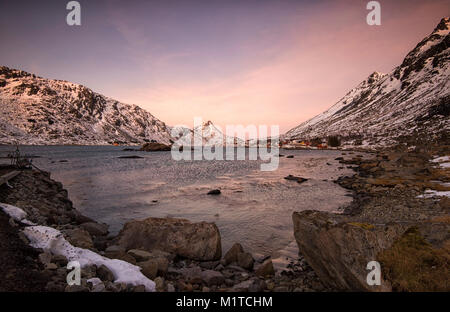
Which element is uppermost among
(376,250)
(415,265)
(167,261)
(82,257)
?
(376,250)

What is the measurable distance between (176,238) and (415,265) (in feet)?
29.7

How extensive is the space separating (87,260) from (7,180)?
51.7 feet

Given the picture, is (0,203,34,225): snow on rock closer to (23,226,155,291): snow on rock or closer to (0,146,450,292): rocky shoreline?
(0,146,450,292): rocky shoreline

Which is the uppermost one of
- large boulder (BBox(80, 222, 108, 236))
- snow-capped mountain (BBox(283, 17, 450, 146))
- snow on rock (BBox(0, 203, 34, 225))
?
snow-capped mountain (BBox(283, 17, 450, 146))

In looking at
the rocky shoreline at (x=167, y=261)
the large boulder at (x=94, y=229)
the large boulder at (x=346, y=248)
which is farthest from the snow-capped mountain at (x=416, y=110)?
the large boulder at (x=94, y=229)

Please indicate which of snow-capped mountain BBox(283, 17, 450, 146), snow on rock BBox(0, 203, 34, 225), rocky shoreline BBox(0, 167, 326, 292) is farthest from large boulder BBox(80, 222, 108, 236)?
snow-capped mountain BBox(283, 17, 450, 146)

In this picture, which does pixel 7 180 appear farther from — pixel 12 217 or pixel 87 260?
pixel 87 260

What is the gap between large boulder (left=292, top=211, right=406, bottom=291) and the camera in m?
6.05

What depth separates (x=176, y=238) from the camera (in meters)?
11.0

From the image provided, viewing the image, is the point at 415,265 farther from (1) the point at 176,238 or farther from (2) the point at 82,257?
(2) the point at 82,257

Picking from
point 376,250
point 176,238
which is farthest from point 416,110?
point 176,238

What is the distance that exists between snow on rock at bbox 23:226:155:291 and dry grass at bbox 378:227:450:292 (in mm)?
6655
